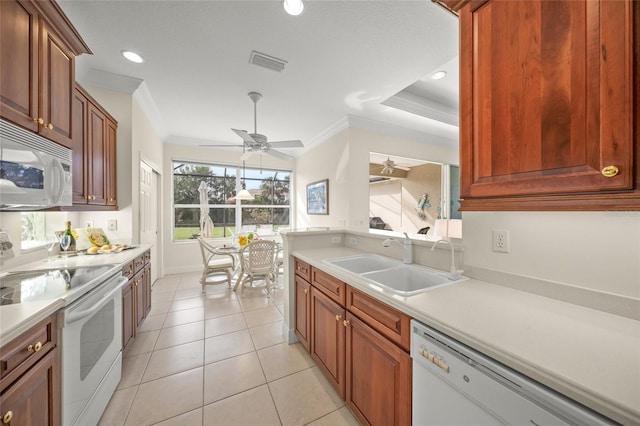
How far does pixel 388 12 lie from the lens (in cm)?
182

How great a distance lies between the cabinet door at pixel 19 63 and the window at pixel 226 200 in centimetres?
322

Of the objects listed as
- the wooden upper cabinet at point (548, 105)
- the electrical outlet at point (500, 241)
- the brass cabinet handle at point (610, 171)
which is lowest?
the electrical outlet at point (500, 241)

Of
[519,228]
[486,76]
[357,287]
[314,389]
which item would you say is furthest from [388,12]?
[314,389]

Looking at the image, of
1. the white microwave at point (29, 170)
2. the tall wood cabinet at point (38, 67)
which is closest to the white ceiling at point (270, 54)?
the tall wood cabinet at point (38, 67)

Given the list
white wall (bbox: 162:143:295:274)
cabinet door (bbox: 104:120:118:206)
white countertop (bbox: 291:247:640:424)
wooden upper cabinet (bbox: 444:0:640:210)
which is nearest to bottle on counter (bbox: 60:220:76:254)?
cabinet door (bbox: 104:120:118:206)

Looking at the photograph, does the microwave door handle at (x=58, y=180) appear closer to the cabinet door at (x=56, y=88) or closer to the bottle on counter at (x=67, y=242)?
the cabinet door at (x=56, y=88)

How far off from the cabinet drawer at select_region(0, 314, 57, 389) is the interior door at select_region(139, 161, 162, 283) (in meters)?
2.11

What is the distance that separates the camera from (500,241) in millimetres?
1286

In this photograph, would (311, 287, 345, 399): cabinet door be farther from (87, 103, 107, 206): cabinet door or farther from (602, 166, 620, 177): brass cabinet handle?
(87, 103, 107, 206): cabinet door

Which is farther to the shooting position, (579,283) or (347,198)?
(347,198)

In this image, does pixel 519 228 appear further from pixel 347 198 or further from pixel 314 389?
pixel 347 198

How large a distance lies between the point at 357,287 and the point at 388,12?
207 cm

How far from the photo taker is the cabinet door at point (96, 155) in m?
2.16

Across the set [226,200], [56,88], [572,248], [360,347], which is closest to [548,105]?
[572,248]
